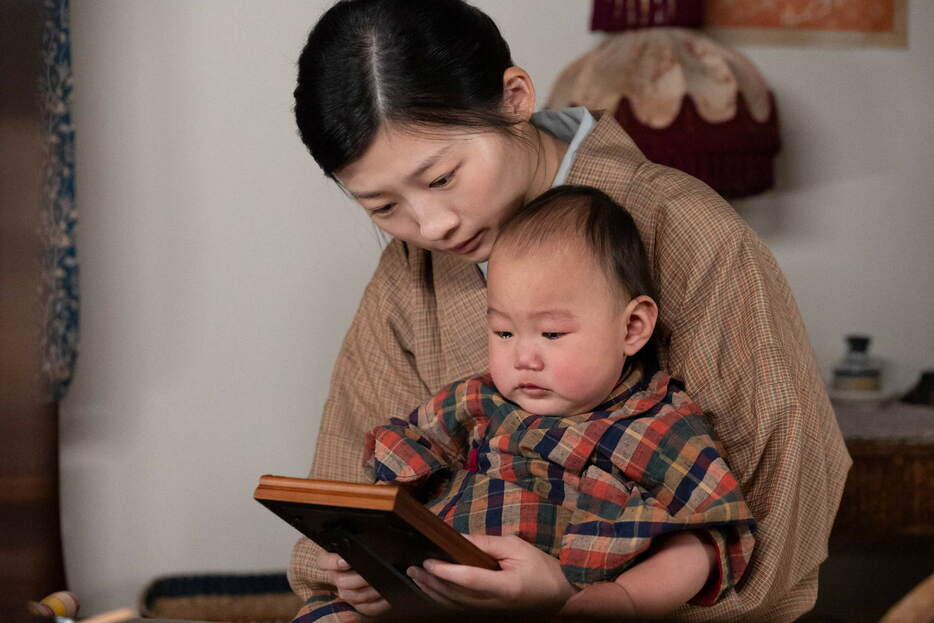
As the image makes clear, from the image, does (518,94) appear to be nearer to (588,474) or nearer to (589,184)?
(589,184)

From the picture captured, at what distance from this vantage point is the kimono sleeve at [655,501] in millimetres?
1005

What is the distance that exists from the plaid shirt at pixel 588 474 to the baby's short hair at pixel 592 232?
125 millimetres

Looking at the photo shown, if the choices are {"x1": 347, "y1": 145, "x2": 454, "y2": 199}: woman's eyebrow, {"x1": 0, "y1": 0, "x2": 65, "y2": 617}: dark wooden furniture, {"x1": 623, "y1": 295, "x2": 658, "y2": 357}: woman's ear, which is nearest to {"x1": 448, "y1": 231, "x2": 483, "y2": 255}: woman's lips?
{"x1": 347, "y1": 145, "x2": 454, "y2": 199}: woman's eyebrow

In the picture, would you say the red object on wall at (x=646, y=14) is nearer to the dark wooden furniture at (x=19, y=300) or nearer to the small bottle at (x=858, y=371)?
the small bottle at (x=858, y=371)

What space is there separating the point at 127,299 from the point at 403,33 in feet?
5.03

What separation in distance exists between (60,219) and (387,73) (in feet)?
4.36

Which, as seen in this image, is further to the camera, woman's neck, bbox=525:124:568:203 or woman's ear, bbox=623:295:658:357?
woman's neck, bbox=525:124:568:203

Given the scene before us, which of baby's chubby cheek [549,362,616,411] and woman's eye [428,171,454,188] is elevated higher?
woman's eye [428,171,454,188]

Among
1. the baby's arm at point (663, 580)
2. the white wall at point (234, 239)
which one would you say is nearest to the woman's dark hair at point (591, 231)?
the baby's arm at point (663, 580)

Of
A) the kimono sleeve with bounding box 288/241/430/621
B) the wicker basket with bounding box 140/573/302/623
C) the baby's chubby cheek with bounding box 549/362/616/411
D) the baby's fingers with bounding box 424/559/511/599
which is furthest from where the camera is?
the wicker basket with bounding box 140/573/302/623

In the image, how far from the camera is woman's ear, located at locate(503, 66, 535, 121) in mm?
1285

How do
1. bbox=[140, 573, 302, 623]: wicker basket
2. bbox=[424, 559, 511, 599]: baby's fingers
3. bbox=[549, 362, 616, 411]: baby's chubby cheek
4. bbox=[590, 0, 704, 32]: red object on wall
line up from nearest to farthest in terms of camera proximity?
bbox=[424, 559, 511, 599]: baby's fingers < bbox=[549, 362, 616, 411]: baby's chubby cheek < bbox=[590, 0, 704, 32]: red object on wall < bbox=[140, 573, 302, 623]: wicker basket

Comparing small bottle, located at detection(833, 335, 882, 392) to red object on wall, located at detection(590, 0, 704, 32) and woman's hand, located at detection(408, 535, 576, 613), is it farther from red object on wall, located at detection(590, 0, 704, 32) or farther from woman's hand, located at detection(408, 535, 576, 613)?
woman's hand, located at detection(408, 535, 576, 613)

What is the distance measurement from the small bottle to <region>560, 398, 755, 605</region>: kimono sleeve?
1.52m
